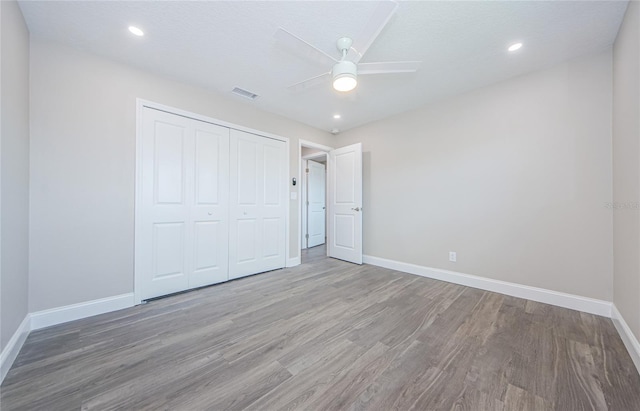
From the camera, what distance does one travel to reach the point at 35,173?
6.42 ft

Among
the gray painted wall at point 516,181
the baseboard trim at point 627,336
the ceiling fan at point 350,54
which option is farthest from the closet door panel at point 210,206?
the baseboard trim at point 627,336

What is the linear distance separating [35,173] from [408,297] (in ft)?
12.1

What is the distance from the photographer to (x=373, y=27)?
62.1 inches

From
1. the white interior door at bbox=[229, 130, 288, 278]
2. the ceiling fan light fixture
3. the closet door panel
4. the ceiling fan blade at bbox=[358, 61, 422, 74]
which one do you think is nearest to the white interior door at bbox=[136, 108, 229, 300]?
the closet door panel

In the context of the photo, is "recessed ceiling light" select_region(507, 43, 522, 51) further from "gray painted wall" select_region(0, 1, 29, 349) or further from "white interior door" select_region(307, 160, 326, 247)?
"white interior door" select_region(307, 160, 326, 247)

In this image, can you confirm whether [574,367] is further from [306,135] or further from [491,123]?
[306,135]

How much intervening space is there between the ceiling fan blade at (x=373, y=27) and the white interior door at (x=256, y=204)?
2001 mm

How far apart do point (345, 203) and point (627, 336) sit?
3.27m

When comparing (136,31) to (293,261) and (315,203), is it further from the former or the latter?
(315,203)

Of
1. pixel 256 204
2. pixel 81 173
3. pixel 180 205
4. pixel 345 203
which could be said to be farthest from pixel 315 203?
pixel 81 173

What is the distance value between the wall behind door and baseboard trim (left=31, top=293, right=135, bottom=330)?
5 cm

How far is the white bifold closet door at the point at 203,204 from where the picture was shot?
253 centimetres

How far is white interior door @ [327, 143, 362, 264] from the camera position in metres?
4.02

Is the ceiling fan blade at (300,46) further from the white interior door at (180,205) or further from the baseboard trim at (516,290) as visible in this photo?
the baseboard trim at (516,290)
